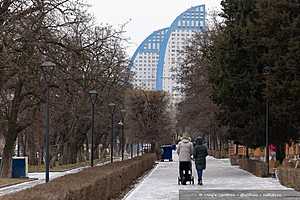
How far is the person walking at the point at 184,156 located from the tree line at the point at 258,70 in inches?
205

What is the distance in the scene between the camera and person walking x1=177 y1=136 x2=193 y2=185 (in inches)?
926

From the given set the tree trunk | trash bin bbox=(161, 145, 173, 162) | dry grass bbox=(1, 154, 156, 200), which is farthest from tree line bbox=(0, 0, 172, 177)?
trash bin bbox=(161, 145, 173, 162)

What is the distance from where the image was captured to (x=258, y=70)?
3083cm

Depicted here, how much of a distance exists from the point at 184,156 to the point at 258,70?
8845 millimetres

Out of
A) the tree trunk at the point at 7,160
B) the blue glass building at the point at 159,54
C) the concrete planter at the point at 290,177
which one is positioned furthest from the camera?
the blue glass building at the point at 159,54

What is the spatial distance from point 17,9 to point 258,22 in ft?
35.1

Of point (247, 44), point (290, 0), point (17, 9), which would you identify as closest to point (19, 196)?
point (17, 9)

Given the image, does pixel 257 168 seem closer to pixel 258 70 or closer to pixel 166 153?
pixel 258 70

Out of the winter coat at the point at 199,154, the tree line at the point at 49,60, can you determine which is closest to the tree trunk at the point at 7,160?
the tree line at the point at 49,60

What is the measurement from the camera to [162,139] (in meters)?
73.2

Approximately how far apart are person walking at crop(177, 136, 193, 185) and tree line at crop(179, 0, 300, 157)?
17.1ft

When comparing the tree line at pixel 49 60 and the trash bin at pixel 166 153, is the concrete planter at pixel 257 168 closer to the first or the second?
the tree line at pixel 49 60

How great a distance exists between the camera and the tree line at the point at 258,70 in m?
26.6

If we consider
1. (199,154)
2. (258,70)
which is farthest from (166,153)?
(199,154)
